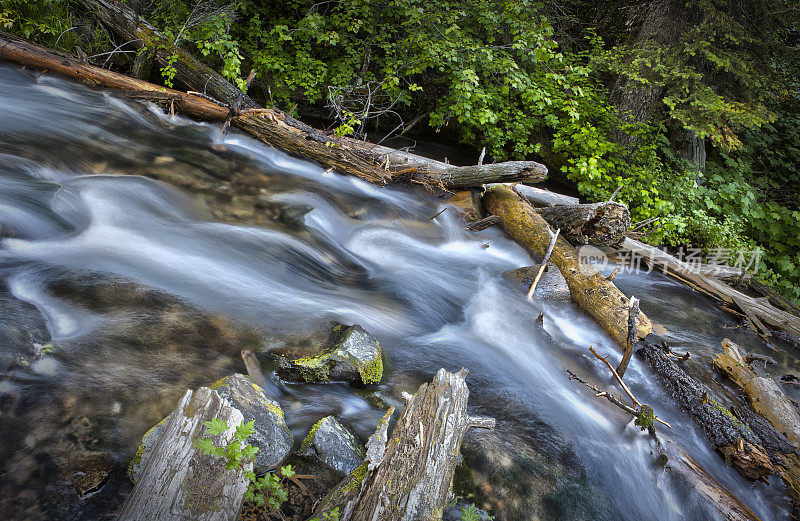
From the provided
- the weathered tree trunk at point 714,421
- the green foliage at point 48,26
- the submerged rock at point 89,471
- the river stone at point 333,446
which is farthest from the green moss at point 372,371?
the green foliage at point 48,26

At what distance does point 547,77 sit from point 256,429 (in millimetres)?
8247

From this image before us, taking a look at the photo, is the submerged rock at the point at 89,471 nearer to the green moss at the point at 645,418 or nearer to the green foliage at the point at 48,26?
the green moss at the point at 645,418

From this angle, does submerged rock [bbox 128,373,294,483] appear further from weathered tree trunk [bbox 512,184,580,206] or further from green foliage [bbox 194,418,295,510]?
weathered tree trunk [bbox 512,184,580,206]

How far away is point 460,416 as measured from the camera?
2.46 m

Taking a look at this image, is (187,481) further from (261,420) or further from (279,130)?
(279,130)

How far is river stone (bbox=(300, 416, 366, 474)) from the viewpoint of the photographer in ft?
7.93

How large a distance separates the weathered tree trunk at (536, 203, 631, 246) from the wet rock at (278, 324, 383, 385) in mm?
3562

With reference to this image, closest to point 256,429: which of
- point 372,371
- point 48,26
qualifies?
point 372,371

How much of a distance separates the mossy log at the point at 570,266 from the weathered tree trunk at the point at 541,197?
0.40 metres

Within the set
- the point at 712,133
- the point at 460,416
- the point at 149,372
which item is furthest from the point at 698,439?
the point at 712,133

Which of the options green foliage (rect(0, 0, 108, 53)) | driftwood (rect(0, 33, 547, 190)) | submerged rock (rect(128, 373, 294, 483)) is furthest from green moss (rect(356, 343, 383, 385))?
green foliage (rect(0, 0, 108, 53))

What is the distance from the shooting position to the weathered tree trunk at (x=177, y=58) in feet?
23.1

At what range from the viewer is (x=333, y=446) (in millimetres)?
2461

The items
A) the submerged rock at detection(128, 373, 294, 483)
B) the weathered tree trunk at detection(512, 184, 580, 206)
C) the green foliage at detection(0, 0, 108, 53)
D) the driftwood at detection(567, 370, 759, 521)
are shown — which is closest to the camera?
the submerged rock at detection(128, 373, 294, 483)
